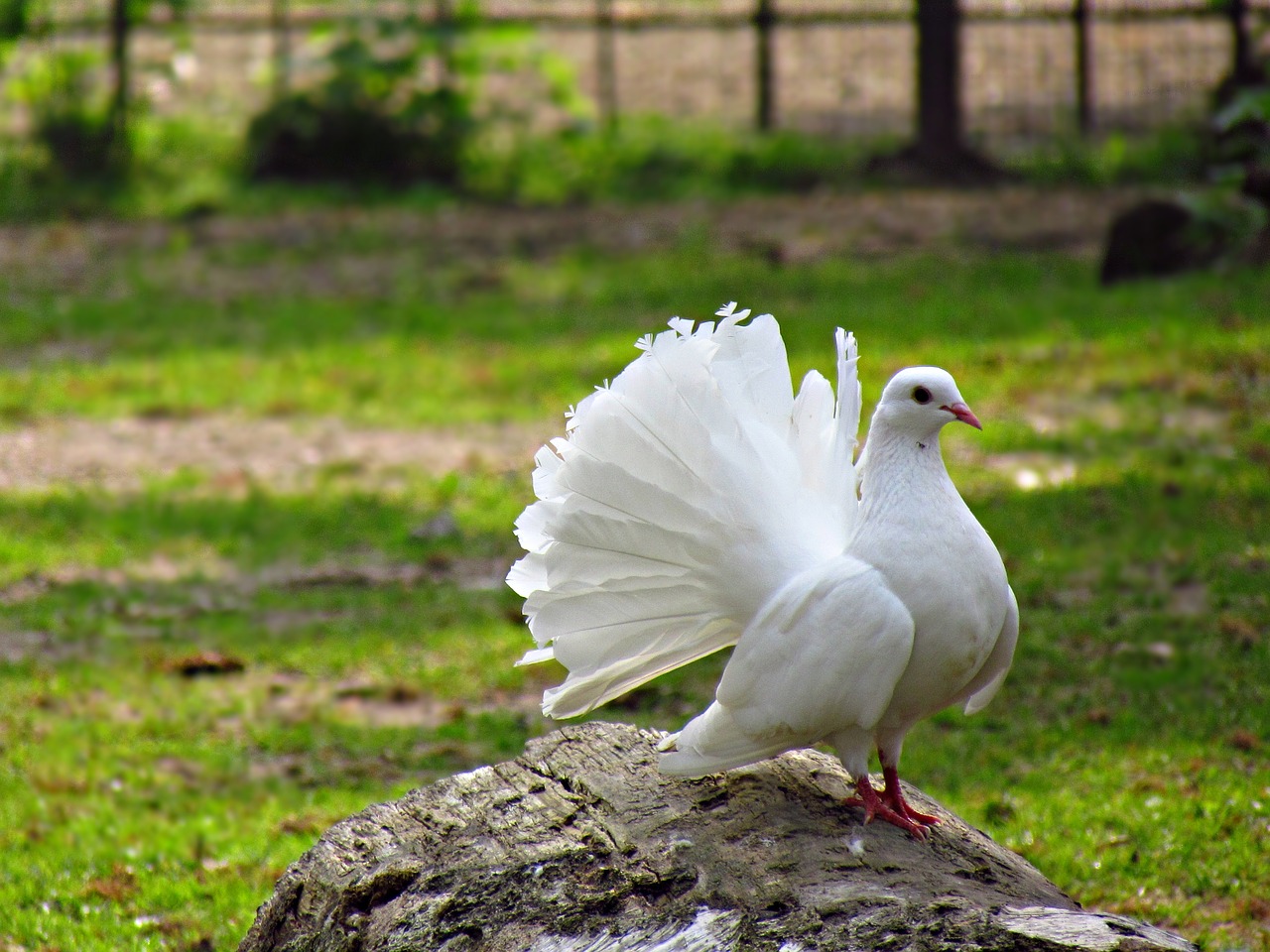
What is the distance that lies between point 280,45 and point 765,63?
5.19 metres

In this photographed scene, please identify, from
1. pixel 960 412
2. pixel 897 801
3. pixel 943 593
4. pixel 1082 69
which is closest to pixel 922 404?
pixel 960 412

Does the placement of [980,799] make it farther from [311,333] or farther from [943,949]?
[311,333]

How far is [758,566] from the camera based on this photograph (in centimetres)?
338

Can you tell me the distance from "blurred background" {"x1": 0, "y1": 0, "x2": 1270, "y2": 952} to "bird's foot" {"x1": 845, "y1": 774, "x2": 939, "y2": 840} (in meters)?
1.16

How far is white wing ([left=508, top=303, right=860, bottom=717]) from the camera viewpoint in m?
3.34

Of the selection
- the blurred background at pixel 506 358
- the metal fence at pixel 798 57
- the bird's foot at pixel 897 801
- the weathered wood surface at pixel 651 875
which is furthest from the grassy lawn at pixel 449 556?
the metal fence at pixel 798 57

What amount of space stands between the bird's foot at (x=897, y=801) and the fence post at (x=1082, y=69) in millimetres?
12775

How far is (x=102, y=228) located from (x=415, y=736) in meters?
9.47

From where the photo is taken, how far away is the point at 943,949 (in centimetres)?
287

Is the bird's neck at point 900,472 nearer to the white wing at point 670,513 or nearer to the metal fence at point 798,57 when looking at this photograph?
the white wing at point 670,513

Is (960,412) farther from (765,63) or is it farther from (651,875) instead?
(765,63)

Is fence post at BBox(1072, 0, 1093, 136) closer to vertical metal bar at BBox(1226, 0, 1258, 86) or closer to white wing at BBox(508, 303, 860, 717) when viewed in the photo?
vertical metal bar at BBox(1226, 0, 1258, 86)

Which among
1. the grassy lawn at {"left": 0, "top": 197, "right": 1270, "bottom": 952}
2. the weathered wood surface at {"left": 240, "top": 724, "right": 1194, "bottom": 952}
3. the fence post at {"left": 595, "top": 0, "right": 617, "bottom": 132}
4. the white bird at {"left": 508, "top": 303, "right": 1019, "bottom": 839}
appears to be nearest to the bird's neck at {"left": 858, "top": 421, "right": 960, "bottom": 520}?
the white bird at {"left": 508, "top": 303, "right": 1019, "bottom": 839}

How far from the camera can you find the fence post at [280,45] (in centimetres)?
1496
